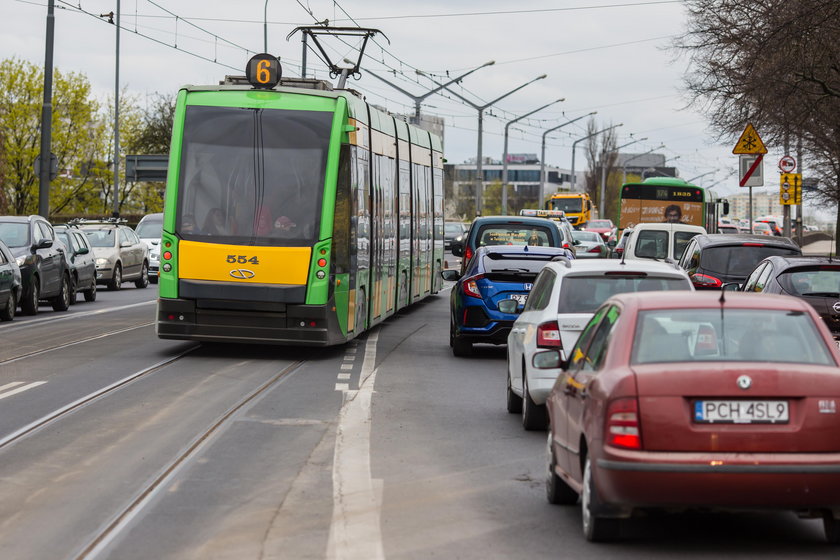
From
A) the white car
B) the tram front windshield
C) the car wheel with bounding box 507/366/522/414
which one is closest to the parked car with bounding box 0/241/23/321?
the tram front windshield

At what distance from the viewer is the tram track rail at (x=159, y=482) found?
23.9 feet

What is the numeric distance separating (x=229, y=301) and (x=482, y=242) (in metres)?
7.92

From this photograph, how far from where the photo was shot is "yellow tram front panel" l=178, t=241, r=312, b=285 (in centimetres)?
1717

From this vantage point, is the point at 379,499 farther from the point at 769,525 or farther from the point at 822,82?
the point at 822,82

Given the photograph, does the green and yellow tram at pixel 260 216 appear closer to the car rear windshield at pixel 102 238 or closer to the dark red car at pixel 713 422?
the dark red car at pixel 713 422

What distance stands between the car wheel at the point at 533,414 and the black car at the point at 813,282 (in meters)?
4.52

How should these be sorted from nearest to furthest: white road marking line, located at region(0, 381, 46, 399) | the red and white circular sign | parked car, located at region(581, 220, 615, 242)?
white road marking line, located at region(0, 381, 46, 399)
the red and white circular sign
parked car, located at region(581, 220, 615, 242)

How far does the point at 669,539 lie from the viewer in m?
7.60

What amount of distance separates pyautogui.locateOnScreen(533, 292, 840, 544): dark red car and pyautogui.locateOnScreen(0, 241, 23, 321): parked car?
741 inches

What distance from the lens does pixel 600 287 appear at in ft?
39.3

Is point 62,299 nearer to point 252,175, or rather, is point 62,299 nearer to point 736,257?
point 252,175

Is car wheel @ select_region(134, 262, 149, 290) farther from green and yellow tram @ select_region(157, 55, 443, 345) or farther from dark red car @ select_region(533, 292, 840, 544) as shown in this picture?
dark red car @ select_region(533, 292, 840, 544)

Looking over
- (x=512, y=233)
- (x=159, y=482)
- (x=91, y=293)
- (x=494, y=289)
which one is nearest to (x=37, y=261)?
(x=91, y=293)

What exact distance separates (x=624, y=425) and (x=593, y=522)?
611 millimetres
